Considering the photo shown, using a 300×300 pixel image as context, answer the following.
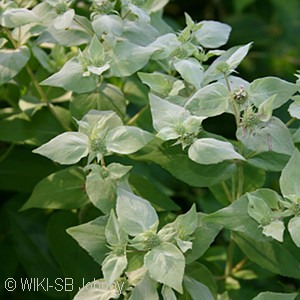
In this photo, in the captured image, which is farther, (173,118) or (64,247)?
(64,247)

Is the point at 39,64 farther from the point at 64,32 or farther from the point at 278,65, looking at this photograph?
the point at 278,65

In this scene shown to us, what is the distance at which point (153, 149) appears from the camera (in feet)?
2.48

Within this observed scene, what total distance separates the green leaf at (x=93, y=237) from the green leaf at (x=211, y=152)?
121 millimetres

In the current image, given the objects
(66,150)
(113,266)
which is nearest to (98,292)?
(113,266)

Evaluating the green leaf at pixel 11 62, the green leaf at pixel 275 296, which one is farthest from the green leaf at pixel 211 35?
the green leaf at pixel 275 296

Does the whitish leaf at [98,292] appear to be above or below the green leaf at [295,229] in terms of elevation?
below

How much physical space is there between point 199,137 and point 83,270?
0.22m

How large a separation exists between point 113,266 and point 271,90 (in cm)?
25

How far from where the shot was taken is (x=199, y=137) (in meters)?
0.73

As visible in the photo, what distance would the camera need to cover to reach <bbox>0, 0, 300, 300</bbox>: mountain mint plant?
65cm

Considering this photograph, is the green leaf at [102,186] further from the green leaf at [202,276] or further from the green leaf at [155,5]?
the green leaf at [155,5]

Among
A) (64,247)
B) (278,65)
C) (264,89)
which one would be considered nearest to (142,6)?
(264,89)

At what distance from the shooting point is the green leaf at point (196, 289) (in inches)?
25.9

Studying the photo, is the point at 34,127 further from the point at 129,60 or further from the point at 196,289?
the point at 196,289
